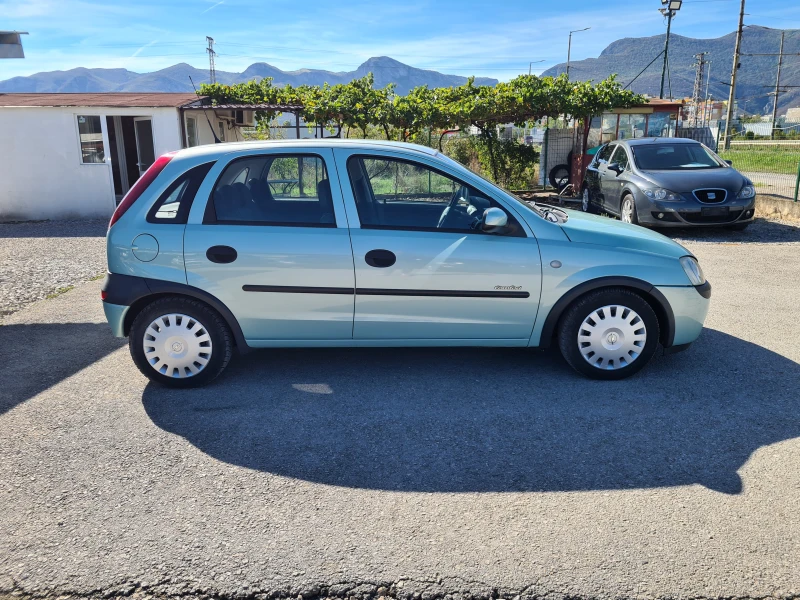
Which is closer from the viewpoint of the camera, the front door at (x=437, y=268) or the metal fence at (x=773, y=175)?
the front door at (x=437, y=268)

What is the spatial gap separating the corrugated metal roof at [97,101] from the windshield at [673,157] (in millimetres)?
10186

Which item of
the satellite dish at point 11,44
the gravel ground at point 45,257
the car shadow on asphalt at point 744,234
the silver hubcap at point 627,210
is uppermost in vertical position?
the satellite dish at point 11,44

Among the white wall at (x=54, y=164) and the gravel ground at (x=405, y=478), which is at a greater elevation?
the white wall at (x=54, y=164)

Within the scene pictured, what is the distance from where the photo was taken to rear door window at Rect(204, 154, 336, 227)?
4.45 m

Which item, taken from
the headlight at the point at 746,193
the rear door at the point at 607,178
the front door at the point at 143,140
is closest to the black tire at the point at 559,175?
the rear door at the point at 607,178

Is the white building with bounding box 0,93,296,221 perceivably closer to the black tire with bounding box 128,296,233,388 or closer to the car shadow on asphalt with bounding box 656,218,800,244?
the car shadow on asphalt with bounding box 656,218,800,244

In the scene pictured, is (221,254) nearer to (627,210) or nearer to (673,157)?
(627,210)

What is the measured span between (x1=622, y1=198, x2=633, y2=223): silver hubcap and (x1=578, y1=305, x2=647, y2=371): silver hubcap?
709cm

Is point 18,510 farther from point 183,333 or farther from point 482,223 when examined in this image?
point 482,223

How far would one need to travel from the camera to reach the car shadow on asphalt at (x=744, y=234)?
10906mm

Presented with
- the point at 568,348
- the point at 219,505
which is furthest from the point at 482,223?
the point at 219,505

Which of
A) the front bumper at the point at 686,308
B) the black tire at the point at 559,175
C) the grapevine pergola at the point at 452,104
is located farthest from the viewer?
the black tire at the point at 559,175

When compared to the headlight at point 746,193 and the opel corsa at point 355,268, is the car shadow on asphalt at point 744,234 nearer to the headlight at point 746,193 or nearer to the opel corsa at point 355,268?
the headlight at point 746,193

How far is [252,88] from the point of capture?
56.7ft
